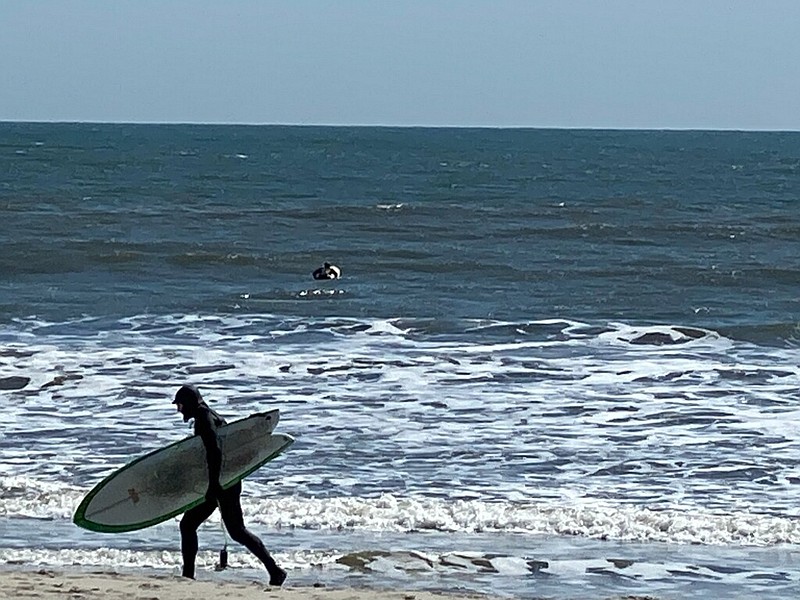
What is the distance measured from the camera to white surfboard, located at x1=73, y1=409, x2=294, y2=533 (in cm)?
954

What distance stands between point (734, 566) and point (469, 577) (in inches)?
68.9

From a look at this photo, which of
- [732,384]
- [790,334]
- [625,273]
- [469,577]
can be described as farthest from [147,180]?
[469,577]

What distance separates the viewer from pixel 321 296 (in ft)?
83.8

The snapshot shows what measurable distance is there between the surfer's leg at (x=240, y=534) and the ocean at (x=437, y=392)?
0.55 metres

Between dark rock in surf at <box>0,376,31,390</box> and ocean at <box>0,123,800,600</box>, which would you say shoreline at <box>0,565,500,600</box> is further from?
dark rock in surf at <box>0,376,31,390</box>

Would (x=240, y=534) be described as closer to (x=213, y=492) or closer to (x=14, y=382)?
(x=213, y=492)

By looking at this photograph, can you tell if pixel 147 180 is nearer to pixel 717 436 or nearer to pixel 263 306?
pixel 263 306

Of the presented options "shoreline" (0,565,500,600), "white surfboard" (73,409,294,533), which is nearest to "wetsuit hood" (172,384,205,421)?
"white surfboard" (73,409,294,533)

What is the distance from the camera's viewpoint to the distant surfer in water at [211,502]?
9.19 metres

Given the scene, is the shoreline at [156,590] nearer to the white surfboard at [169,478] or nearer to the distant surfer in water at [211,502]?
the distant surfer in water at [211,502]

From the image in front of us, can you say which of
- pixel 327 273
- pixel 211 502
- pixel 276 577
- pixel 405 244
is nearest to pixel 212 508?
pixel 211 502

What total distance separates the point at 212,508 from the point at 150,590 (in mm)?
1005

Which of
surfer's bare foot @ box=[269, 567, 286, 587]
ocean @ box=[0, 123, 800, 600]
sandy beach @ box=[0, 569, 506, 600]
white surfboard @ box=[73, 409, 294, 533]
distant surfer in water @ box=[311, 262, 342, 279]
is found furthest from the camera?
distant surfer in water @ box=[311, 262, 342, 279]

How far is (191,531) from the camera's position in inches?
371
